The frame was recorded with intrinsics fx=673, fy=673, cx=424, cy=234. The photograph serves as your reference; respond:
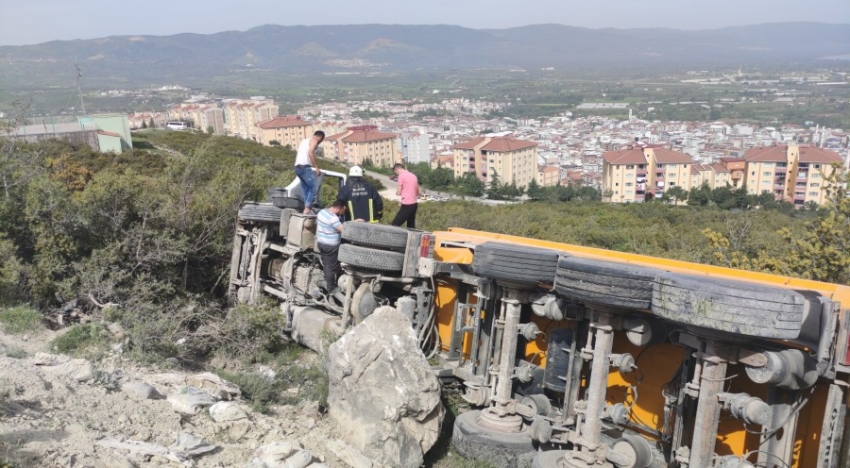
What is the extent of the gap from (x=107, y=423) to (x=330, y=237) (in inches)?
134

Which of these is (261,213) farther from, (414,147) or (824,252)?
(414,147)

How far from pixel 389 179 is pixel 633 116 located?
122 metres

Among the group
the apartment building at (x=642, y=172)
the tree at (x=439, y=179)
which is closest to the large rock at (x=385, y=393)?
the tree at (x=439, y=179)

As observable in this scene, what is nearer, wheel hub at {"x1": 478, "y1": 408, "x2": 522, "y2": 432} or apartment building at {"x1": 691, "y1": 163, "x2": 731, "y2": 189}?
wheel hub at {"x1": 478, "y1": 408, "x2": 522, "y2": 432}

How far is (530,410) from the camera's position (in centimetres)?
581

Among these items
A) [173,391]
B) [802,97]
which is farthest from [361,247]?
[802,97]

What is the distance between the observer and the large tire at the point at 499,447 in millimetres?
5727

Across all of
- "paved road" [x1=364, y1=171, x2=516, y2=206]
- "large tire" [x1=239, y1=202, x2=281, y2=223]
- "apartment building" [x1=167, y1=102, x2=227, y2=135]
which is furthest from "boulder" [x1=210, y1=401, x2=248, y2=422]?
"apartment building" [x1=167, y1=102, x2=227, y2=135]

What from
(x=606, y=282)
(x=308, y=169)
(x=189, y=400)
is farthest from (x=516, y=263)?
(x=308, y=169)

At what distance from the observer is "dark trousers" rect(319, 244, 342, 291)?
25.7 feet

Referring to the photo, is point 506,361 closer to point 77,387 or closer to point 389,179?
point 77,387

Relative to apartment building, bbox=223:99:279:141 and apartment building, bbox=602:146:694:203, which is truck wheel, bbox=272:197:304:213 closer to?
apartment building, bbox=602:146:694:203

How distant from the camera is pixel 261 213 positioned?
354 inches

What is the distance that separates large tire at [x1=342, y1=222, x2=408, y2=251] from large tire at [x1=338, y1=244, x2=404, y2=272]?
0.08 meters
